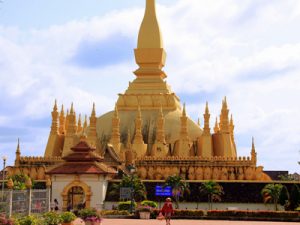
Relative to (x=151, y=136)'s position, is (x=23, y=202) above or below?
below

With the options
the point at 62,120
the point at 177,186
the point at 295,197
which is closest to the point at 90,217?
the point at 295,197

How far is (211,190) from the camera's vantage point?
1775 inches

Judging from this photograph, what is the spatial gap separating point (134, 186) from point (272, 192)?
8557 millimetres

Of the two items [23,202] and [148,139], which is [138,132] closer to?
[148,139]

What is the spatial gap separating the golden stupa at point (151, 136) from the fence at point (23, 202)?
17944mm

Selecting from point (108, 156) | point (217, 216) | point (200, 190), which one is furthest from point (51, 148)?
point (217, 216)

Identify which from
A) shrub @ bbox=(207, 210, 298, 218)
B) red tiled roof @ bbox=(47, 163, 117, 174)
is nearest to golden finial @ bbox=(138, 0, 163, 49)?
red tiled roof @ bbox=(47, 163, 117, 174)

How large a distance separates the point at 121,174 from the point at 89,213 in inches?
871

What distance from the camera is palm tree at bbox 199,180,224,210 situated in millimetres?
45156

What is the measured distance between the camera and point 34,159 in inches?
2156

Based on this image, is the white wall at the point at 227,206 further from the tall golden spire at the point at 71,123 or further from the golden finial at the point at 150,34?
the golden finial at the point at 150,34

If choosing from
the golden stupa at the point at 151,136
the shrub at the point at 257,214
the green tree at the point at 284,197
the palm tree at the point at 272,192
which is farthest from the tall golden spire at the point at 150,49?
the shrub at the point at 257,214

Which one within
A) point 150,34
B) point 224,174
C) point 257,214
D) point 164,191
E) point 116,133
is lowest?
point 257,214

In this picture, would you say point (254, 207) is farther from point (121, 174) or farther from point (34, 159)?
point (34, 159)
